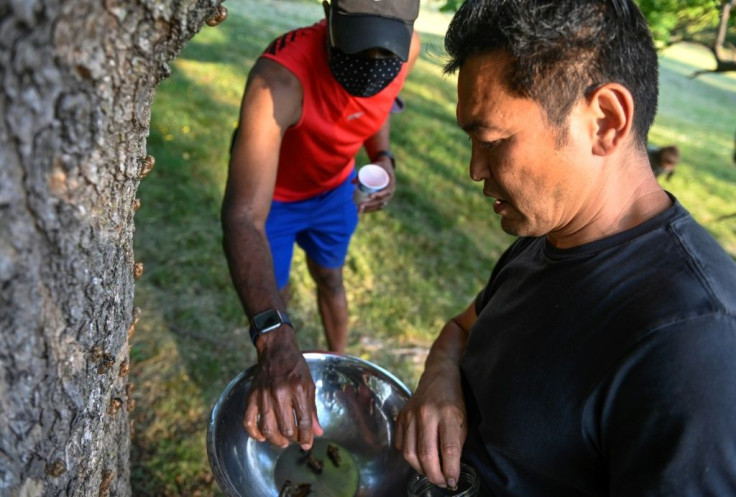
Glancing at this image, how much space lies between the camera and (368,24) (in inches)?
91.6

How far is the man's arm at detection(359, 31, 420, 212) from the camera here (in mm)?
3354

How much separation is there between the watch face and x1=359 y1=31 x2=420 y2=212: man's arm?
1.35m

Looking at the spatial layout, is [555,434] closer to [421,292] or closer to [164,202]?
[421,292]

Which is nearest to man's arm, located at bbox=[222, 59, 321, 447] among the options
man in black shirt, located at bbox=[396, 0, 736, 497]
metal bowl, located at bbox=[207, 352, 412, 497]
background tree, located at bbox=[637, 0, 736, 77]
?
metal bowl, located at bbox=[207, 352, 412, 497]

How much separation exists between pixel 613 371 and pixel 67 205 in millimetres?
1107

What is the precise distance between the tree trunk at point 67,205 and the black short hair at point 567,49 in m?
0.70

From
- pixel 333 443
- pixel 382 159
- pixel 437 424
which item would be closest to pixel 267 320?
pixel 333 443

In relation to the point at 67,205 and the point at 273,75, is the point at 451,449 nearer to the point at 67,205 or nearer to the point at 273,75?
the point at 67,205

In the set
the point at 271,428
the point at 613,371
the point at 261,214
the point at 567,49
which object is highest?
the point at 567,49

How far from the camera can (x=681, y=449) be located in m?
1.11

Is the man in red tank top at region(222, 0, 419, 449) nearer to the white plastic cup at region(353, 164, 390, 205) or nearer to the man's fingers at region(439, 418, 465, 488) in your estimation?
the white plastic cup at region(353, 164, 390, 205)

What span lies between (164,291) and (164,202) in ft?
4.56

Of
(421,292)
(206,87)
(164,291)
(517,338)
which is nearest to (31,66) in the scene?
(517,338)

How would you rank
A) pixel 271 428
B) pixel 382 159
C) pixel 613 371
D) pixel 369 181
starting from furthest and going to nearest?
pixel 382 159 → pixel 369 181 → pixel 271 428 → pixel 613 371
